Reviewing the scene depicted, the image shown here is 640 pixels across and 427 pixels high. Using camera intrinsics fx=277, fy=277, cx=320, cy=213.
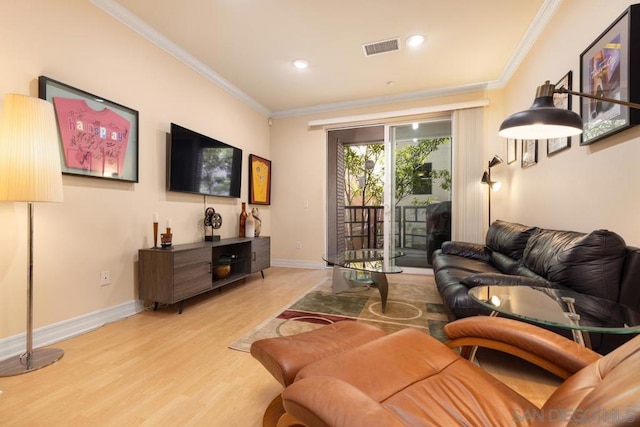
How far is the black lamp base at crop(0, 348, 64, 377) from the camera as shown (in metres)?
1.64

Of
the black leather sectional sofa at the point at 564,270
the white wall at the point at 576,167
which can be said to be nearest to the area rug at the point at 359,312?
the black leather sectional sofa at the point at 564,270

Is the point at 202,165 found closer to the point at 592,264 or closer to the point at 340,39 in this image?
the point at 340,39

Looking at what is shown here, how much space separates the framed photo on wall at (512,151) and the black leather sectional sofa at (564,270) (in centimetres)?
137

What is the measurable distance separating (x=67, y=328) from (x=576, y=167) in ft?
13.3

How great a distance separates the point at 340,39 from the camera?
287cm

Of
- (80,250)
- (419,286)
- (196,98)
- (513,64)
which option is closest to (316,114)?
(196,98)

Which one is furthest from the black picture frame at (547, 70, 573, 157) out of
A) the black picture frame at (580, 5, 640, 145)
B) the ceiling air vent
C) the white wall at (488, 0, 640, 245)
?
the ceiling air vent

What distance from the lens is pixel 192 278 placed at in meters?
2.66

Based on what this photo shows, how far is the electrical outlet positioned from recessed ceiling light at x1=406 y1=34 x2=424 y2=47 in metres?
3.63

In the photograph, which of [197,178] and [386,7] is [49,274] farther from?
[386,7]

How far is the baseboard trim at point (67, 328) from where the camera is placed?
1815 millimetres

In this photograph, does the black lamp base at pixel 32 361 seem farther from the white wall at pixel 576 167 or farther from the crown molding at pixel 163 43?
the white wall at pixel 576 167

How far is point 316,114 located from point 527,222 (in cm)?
339

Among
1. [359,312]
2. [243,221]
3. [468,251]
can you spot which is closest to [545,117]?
[359,312]
